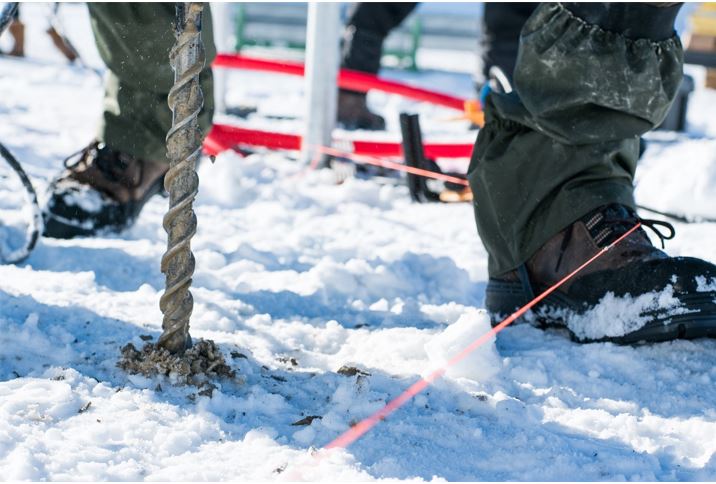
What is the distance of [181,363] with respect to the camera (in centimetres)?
127

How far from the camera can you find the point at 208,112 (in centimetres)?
199

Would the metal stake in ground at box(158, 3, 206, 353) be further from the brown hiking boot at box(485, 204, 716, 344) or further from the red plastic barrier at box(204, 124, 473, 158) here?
the red plastic barrier at box(204, 124, 473, 158)

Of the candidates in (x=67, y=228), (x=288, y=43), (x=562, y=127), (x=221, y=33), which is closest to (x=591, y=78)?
(x=562, y=127)

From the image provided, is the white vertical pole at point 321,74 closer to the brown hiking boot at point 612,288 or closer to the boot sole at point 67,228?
the boot sole at point 67,228

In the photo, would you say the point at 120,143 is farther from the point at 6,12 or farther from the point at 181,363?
the point at 181,363

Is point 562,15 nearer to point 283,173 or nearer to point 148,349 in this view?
point 148,349

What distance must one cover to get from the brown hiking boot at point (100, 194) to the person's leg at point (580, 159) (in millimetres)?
874

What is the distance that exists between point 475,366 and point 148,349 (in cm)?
49

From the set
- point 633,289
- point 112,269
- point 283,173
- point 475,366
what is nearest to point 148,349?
point 475,366

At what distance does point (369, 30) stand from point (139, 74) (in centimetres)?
244

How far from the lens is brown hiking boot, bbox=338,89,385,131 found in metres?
4.58

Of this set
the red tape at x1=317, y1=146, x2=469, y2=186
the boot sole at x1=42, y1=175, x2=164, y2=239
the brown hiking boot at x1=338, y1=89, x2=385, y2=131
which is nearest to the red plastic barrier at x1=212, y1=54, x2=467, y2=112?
the red tape at x1=317, y1=146, x2=469, y2=186

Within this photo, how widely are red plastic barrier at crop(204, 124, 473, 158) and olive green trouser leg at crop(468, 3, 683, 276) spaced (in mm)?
1610

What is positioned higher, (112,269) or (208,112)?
(208,112)
